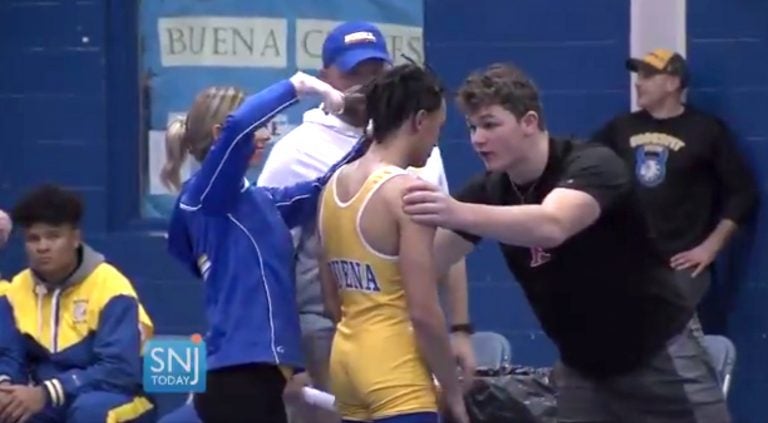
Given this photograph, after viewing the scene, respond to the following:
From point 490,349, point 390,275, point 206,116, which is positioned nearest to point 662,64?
point 490,349

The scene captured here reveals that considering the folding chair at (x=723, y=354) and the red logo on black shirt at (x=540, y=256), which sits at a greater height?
the red logo on black shirt at (x=540, y=256)

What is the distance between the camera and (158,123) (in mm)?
8508

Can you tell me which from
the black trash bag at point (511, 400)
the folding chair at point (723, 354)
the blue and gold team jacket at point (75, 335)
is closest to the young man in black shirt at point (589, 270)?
the black trash bag at point (511, 400)

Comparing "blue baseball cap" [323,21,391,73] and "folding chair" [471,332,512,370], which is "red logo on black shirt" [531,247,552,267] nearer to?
"blue baseball cap" [323,21,391,73]

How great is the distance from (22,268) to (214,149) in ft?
10.8

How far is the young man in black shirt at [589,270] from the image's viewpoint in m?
5.02

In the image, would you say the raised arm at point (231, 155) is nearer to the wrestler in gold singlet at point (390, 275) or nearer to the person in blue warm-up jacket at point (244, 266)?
the person in blue warm-up jacket at point (244, 266)

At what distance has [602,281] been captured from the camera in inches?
201

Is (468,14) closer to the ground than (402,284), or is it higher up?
higher up

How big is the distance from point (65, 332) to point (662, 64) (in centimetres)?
275

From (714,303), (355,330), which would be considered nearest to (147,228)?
(714,303)

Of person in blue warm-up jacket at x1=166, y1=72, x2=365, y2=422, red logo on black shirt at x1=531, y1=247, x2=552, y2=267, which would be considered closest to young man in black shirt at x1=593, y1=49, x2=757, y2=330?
person in blue warm-up jacket at x1=166, y1=72, x2=365, y2=422

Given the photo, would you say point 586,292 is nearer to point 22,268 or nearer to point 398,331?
point 398,331

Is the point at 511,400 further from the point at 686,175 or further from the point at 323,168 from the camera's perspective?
the point at 686,175
